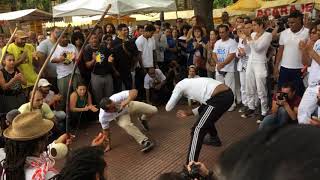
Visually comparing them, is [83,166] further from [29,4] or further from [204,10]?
[29,4]

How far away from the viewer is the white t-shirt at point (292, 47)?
6.50m

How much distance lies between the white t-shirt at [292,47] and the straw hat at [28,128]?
462 cm

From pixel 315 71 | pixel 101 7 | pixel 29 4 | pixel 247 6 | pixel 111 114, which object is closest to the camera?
pixel 315 71

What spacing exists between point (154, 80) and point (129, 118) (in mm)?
2605

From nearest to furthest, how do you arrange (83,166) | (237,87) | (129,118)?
(83,166), (129,118), (237,87)

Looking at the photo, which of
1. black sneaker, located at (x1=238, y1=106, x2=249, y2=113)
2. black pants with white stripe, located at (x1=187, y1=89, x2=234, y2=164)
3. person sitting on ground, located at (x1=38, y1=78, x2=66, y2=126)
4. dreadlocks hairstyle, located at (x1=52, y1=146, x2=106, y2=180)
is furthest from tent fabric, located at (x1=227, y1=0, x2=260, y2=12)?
dreadlocks hairstyle, located at (x1=52, y1=146, x2=106, y2=180)

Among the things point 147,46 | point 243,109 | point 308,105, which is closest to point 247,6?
point 147,46

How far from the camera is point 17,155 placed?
2.76 meters

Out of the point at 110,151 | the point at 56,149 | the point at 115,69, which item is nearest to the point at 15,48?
the point at 115,69

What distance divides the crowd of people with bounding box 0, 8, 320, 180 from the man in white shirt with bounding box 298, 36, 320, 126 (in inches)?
0.5

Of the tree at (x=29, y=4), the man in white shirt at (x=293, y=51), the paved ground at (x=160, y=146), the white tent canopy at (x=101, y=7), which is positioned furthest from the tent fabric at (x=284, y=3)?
the tree at (x=29, y=4)

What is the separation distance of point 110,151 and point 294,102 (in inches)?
113

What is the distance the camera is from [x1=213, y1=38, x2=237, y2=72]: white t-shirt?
7.79 metres

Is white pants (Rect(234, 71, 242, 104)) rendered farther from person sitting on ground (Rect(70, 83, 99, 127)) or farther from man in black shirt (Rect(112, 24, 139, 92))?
person sitting on ground (Rect(70, 83, 99, 127))
